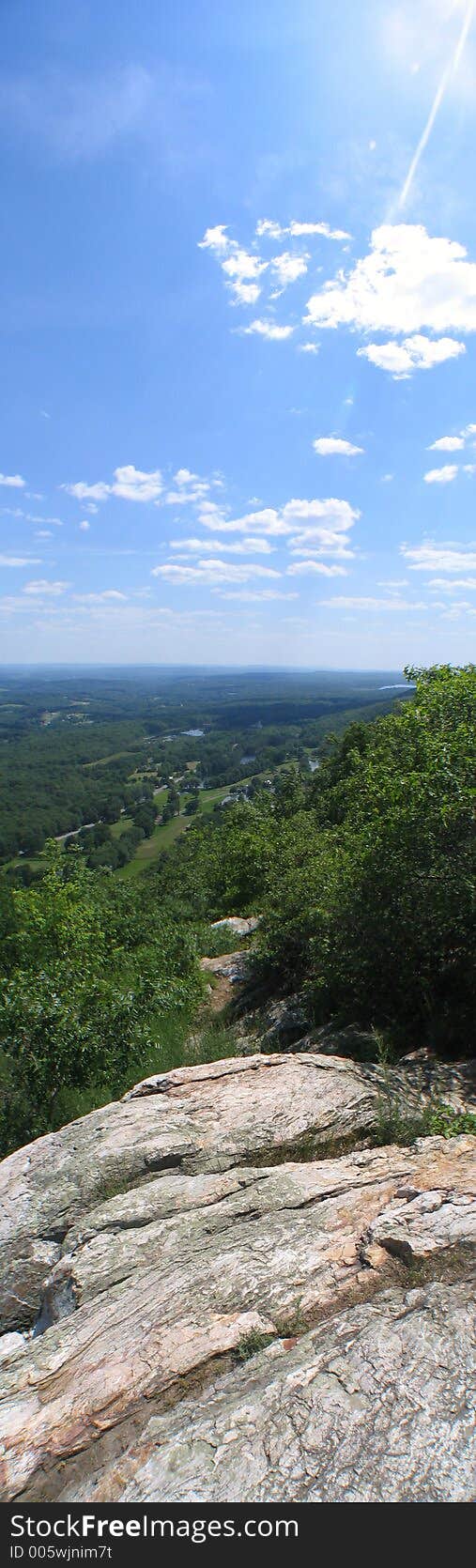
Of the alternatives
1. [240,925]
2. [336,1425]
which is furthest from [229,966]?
[336,1425]

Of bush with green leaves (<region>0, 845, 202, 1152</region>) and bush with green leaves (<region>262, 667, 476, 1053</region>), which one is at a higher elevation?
bush with green leaves (<region>262, 667, 476, 1053</region>)

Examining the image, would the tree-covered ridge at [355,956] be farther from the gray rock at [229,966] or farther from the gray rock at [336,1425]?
the gray rock at [336,1425]

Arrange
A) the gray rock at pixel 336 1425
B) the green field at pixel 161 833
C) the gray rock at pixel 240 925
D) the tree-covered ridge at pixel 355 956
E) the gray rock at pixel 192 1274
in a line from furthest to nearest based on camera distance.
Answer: the green field at pixel 161 833, the gray rock at pixel 240 925, the tree-covered ridge at pixel 355 956, the gray rock at pixel 192 1274, the gray rock at pixel 336 1425

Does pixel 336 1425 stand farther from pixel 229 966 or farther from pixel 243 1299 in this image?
pixel 229 966

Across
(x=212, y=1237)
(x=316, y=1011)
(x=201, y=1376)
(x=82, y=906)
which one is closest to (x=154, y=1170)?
(x=212, y=1237)

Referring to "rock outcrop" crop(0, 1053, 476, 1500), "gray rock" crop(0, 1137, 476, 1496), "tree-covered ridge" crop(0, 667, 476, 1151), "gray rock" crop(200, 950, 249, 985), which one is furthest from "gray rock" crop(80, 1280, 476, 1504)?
"gray rock" crop(200, 950, 249, 985)

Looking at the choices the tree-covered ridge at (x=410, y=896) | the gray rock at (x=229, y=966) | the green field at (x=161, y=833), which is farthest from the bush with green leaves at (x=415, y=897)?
the green field at (x=161, y=833)

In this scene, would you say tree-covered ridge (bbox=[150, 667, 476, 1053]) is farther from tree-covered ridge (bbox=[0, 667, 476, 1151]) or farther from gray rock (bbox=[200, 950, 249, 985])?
gray rock (bbox=[200, 950, 249, 985])
